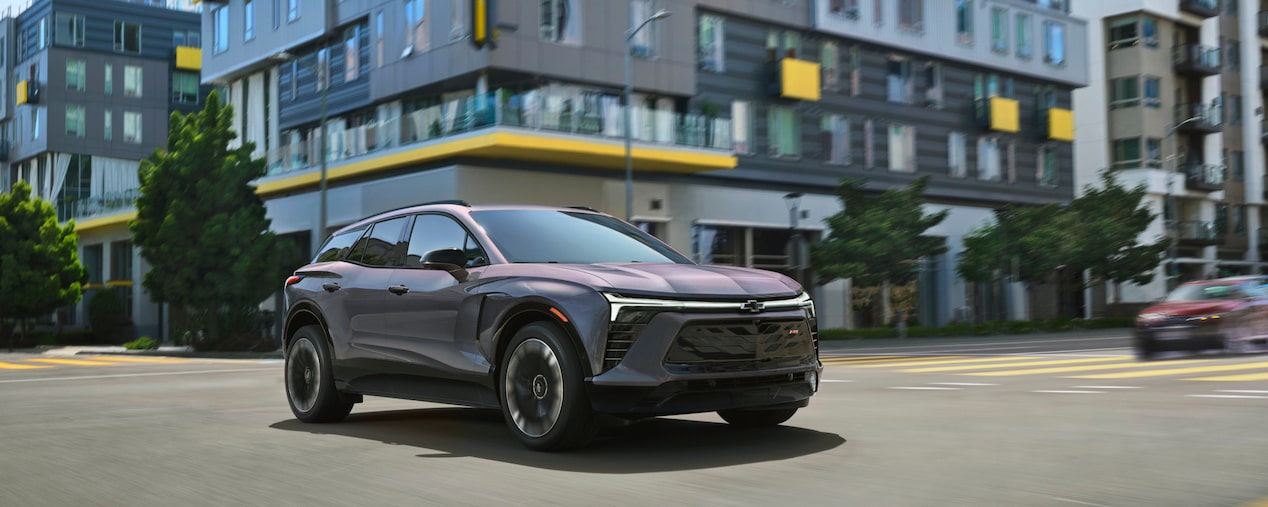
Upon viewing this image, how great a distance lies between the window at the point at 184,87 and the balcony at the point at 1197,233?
4995cm

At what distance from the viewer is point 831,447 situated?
7.44 metres

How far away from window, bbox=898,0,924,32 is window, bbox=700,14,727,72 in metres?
8.90

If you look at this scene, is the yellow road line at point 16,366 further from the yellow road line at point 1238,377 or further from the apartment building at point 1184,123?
the apartment building at point 1184,123

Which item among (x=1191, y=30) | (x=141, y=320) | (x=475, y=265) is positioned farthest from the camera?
(x=1191, y=30)

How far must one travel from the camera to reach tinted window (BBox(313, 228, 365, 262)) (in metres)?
9.66

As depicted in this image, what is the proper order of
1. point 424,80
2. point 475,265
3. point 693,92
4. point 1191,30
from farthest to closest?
point 1191,30 < point 693,92 < point 424,80 < point 475,265

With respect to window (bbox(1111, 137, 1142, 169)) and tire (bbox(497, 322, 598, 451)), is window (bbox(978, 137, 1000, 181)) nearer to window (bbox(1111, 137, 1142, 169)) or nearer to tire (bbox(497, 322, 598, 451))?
window (bbox(1111, 137, 1142, 169))

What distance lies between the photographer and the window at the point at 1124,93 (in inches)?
2218

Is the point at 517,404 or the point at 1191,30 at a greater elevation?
the point at 1191,30

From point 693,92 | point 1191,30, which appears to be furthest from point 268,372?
point 1191,30

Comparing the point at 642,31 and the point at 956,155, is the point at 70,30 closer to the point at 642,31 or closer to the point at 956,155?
the point at 642,31

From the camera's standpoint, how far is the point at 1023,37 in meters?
49.5

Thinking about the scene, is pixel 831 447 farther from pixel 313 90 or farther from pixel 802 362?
pixel 313 90

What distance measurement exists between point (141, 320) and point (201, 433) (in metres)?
45.3
